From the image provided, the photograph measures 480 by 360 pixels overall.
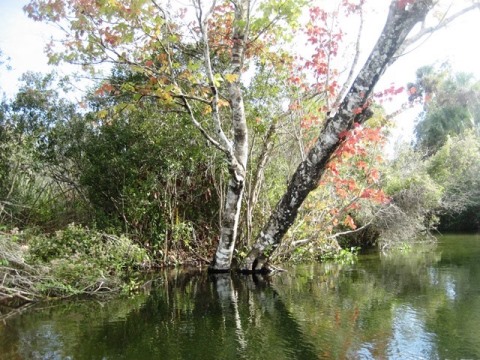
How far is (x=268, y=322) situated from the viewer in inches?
212

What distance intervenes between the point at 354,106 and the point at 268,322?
13.1 feet

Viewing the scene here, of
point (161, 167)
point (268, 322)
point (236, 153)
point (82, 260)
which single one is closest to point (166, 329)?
point (268, 322)

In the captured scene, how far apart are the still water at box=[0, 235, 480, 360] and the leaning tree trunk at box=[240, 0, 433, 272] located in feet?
5.17

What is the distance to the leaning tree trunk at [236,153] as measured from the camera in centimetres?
847

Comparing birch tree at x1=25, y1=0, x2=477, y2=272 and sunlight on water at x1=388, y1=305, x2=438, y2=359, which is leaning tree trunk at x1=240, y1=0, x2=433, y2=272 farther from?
sunlight on water at x1=388, y1=305, x2=438, y2=359

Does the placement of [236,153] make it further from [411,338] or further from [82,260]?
[411,338]

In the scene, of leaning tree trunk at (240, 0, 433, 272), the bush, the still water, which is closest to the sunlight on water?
the still water

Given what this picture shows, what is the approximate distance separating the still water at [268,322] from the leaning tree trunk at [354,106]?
1.58 meters

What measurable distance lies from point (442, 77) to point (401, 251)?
19.1 m

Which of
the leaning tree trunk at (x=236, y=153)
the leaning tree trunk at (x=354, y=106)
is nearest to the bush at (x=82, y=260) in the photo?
the leaning tree trunk at (x=236, y=153)

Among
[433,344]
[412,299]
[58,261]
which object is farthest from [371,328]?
[58,261]

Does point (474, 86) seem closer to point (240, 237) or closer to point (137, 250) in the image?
point (240, 237)

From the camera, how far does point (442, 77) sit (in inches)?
1115

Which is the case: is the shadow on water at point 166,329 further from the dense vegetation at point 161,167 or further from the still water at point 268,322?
the dense vegetation at point 161,167
